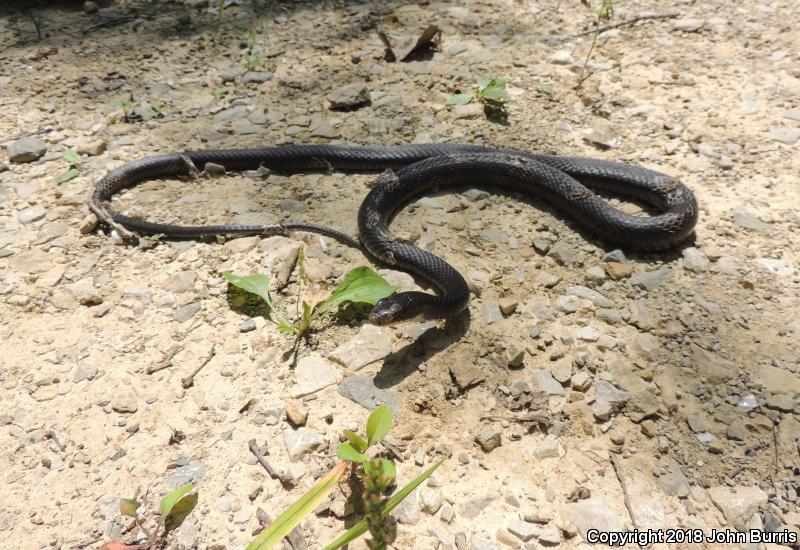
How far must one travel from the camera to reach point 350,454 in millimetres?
2398

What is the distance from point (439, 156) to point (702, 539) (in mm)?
3065

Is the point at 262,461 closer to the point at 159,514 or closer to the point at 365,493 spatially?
the point at 159,514

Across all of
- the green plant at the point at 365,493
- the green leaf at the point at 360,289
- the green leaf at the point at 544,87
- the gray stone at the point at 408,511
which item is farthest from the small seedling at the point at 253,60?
the gray stone at the point at 408,511

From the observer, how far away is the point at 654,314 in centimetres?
326

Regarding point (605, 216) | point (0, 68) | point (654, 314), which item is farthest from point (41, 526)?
point (0, 68)

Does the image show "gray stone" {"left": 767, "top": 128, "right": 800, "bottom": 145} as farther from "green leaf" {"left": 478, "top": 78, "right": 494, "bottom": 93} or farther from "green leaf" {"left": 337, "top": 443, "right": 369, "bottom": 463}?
"green leaf" {"left": 337, "top": 443, "right": 369, "bottom": 463}

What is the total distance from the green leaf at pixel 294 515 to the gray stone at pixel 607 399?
4.60ft

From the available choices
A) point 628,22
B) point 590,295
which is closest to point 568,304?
point 590,295

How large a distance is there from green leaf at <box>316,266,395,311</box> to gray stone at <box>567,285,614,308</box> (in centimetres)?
122

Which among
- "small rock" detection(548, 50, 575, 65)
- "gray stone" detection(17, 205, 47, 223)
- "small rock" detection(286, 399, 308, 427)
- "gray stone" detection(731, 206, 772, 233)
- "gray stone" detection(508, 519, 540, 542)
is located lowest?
"gray stone" detection(508, 519, 540, 542)

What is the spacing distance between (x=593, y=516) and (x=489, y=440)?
1.83 feet

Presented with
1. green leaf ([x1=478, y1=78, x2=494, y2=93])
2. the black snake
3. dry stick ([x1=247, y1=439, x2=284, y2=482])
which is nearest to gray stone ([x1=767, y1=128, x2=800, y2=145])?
the black snake

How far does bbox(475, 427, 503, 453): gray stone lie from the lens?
2.62 metres
